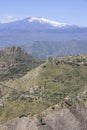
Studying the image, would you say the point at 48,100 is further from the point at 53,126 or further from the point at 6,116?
the point at 53,126

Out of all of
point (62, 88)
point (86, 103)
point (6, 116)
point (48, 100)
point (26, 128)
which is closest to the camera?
point (26, 128)

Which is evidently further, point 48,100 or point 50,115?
point 48,100

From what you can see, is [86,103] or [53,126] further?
[86,103]

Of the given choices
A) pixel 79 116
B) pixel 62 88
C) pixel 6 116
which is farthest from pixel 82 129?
pixel 62 88

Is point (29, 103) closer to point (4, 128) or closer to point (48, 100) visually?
point (48, 100)

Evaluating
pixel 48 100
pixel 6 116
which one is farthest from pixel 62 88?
pixel 6 116

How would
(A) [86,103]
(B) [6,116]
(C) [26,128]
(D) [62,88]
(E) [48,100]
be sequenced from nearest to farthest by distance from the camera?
1. (C) [26,128]
2. (A) [86,103]
3. (B) [6,116]
4. (E) [48,100]
5. (D) [62,88]
